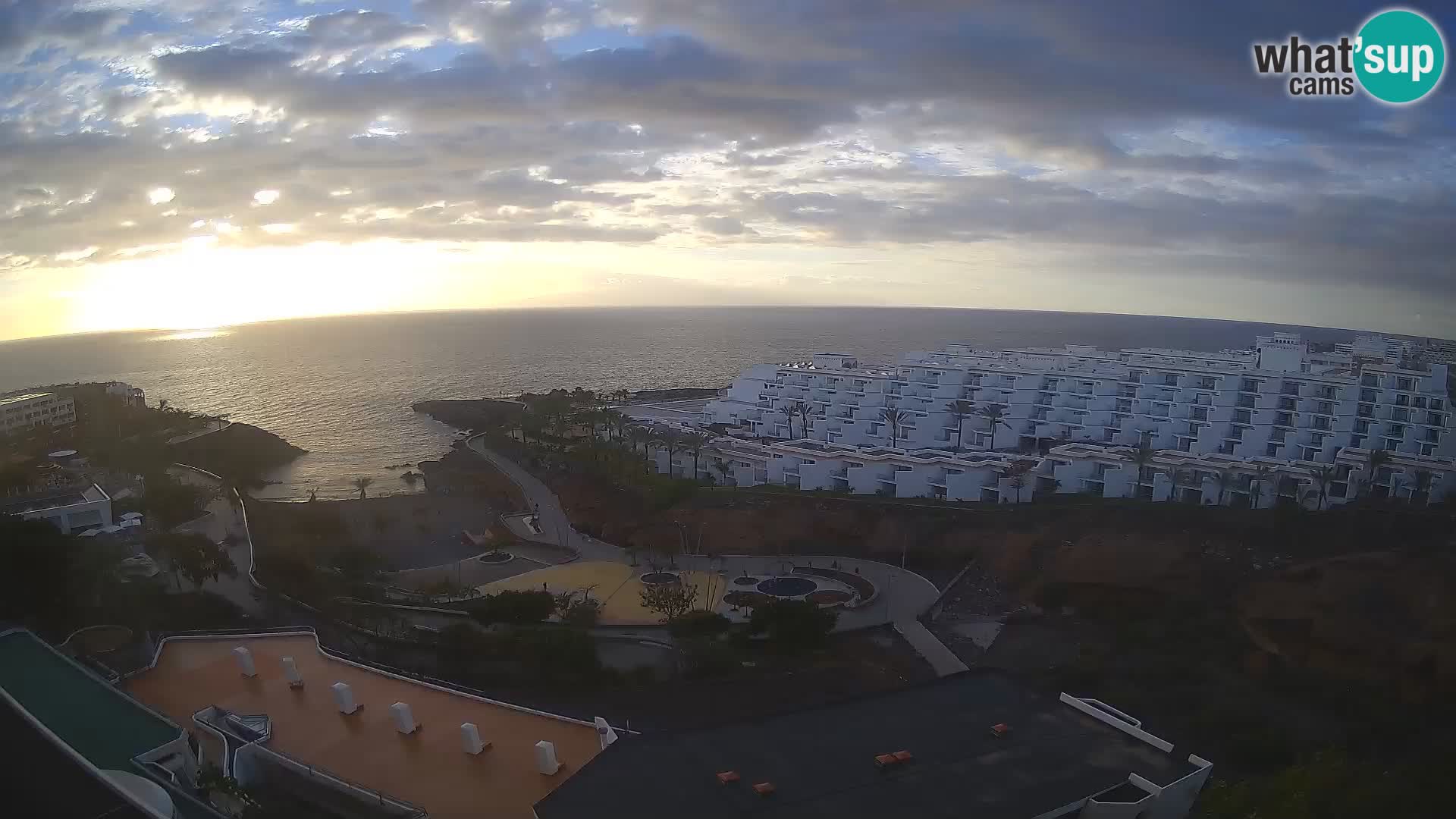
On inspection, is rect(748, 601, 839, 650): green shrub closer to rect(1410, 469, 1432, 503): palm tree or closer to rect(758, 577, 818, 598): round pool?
rect(758, 577, 818, 598): round pool

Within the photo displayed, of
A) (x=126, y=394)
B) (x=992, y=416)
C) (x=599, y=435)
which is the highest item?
(x=126, y=394)

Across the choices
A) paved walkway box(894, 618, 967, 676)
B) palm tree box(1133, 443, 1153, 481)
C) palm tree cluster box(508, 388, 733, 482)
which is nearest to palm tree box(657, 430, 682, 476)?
palm tree cluster box(508, 388, 733, 482)

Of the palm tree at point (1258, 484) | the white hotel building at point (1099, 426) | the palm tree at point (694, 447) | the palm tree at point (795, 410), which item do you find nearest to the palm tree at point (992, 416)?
the white hotel building at point (1099, 426)

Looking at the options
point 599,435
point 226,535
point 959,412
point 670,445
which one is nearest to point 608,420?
point 599,435

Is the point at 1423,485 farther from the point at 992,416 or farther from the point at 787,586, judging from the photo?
the point at 787,586

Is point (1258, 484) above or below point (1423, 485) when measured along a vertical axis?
below

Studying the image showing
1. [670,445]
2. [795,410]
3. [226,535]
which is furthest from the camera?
[795,410]

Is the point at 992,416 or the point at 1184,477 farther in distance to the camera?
the point at 992,416
